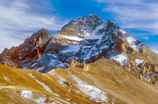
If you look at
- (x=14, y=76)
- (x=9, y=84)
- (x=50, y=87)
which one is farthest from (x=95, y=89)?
(x=9, y=84)

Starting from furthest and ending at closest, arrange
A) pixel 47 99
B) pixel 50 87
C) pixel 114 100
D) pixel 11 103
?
pixel 114 100, pixel 50 87, pixel 47 99, pixel 11 103

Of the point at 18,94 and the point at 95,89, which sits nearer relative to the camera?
the point at 18,94

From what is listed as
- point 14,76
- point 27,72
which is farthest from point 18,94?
point 27,72

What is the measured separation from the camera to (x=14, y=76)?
116 metres

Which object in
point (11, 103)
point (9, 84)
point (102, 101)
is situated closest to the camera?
point (11, 103)

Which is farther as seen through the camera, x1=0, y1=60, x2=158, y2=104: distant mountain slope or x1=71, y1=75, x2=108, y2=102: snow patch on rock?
x1=71, y1=75, x2=108, y2=102: snow patch on rock

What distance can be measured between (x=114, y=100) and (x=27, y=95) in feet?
332

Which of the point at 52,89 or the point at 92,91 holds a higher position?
the point at 92,91

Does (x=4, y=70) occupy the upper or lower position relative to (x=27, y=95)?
upper

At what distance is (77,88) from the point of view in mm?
170000

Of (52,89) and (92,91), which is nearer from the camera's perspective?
(52,89)

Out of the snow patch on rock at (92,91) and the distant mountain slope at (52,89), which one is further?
the snow patch on rock at (92,91)

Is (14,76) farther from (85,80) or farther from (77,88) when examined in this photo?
(85,80)

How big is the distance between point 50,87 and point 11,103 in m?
55.8
